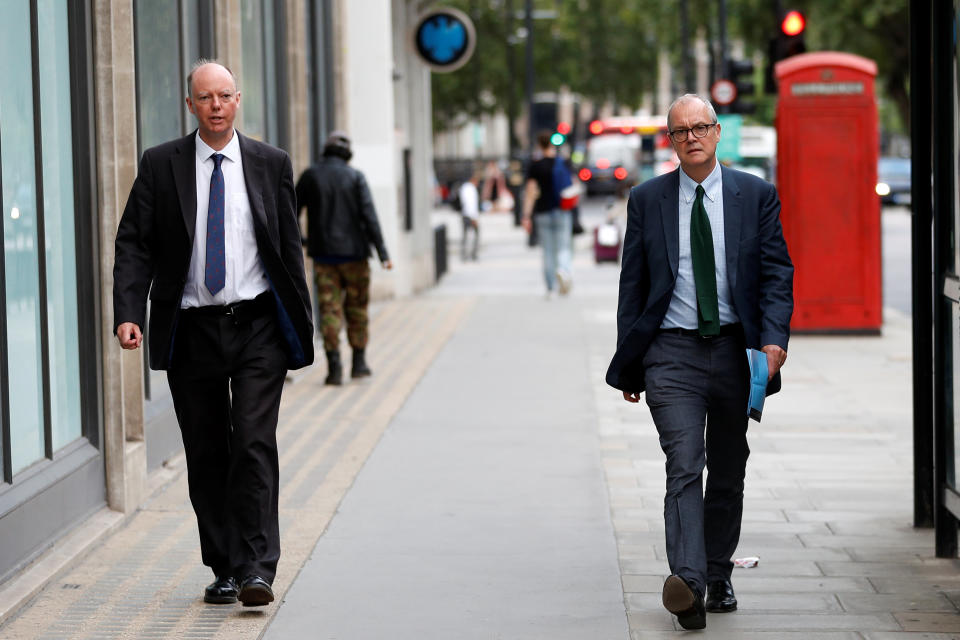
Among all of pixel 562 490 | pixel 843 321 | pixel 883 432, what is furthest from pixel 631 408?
pixel 843 321

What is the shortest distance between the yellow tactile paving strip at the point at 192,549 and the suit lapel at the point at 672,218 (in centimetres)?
175

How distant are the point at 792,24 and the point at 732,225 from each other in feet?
39.8

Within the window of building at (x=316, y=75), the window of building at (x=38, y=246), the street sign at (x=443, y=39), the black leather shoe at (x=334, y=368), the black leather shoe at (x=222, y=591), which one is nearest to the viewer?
the black leather shoe at (x=222, y=591)

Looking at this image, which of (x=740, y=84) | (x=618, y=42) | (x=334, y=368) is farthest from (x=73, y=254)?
(x=618, y=42)

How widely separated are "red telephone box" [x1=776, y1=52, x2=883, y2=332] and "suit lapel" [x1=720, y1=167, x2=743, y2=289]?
8.65 m

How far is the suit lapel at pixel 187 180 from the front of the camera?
5.38 metres

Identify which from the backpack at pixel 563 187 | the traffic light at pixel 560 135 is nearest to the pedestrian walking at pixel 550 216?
the backpack at pixel 563 187

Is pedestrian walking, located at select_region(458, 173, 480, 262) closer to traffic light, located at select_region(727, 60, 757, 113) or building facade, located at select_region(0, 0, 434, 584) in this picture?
traffic light, located at select_region(727, 60, 757, 113)

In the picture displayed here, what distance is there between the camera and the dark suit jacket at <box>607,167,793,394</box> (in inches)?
206

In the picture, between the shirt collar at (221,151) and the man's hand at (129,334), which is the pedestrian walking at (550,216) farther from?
the man's hand at (129,334)

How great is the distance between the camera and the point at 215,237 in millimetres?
5375

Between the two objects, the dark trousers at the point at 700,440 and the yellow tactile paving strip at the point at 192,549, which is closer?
the dark trousers at the point at 700,440

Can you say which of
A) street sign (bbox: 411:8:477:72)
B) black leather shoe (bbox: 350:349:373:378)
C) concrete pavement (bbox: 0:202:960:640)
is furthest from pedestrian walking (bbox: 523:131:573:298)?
black leather shoe (bbox: 350:349:373:378)

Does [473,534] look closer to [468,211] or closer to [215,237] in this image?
[215,237]
